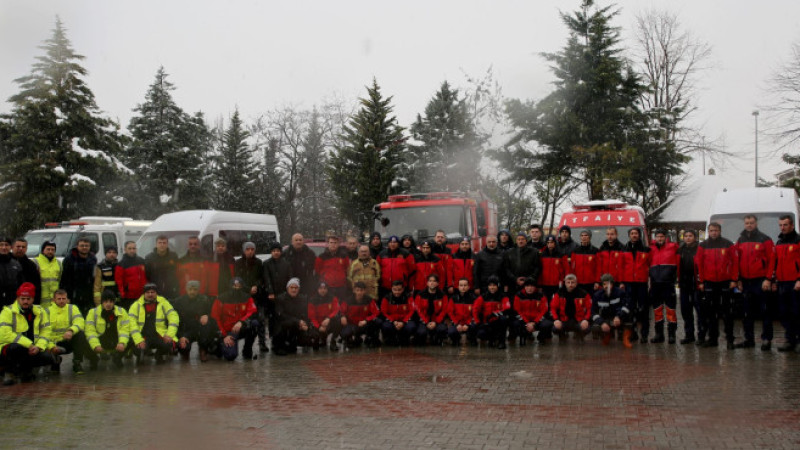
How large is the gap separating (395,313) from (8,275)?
5.93 meters

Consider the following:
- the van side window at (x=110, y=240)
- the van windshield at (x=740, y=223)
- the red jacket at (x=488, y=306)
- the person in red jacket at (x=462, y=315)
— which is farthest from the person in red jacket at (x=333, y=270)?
the van side window at (x=110, y=240)

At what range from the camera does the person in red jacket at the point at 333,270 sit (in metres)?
11.8

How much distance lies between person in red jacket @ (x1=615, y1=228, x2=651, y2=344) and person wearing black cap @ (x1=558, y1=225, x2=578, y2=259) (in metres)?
0.95

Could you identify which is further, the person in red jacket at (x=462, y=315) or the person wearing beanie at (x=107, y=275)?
the person in red jacket at (x=462, y=315)

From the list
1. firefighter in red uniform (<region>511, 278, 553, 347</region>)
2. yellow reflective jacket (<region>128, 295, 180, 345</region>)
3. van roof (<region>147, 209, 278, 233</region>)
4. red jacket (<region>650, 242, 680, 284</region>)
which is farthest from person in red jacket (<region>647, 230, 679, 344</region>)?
van roof (<region>147, 209, 278, 233</region>)

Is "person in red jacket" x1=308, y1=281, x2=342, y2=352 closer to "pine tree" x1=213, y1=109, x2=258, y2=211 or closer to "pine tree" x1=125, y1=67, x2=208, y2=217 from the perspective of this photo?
"pine tree" x1=125, y1=67, x2=208, y2=217

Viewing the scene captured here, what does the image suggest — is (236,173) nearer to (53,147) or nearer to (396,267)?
(53,147)

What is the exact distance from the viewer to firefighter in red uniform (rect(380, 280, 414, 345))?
37.8ft

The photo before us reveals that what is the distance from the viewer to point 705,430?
5.91 metres

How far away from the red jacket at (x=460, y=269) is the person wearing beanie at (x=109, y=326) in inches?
216

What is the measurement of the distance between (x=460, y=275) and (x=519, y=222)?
27595 millimetres

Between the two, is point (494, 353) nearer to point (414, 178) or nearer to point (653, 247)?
point (653, 247)

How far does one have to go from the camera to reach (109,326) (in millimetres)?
9977

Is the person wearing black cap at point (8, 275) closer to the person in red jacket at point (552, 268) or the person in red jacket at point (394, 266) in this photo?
the person in red jacket at point (394, 266)
